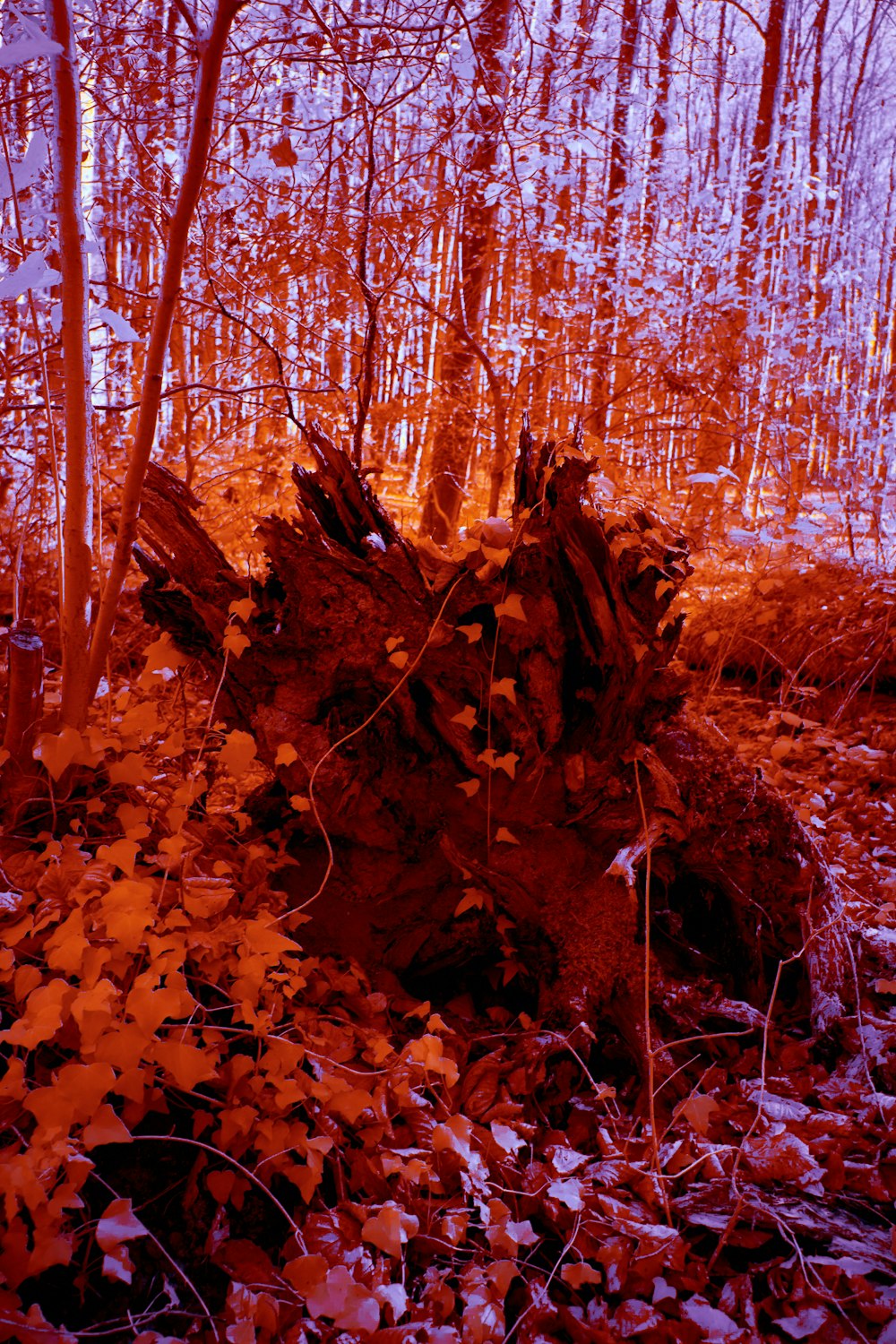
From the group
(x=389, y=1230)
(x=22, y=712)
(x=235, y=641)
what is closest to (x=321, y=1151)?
(x=389, y=1230)

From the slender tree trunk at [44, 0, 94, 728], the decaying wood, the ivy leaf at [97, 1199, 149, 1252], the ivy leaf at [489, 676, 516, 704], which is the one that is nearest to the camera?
the ivy leaf at [97, 1199, 149, 1252]

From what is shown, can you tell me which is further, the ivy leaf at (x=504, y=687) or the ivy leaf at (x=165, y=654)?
the ivy leaf at (x=165, y=654)

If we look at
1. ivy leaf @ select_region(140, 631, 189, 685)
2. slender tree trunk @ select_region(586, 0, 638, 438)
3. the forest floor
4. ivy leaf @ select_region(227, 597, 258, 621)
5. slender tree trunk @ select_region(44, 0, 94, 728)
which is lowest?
A: the forest floor

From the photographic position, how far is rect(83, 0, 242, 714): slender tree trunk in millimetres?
1579

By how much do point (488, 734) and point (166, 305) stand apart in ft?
4.44

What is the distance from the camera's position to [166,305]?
5.73 ft

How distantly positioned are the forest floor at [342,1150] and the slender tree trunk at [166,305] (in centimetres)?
29

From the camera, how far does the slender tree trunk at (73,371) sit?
5.90ft

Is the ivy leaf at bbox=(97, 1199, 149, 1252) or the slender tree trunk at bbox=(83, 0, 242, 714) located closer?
the ivy leaf at bbox=(97, 1199, 149, 1252)

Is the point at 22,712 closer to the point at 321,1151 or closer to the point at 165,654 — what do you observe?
the point at 165,654

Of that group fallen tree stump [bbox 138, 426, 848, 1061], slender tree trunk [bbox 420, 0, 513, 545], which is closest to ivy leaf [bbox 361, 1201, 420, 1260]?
fallen tree stump [bbox 138, 426, 848, 1061]

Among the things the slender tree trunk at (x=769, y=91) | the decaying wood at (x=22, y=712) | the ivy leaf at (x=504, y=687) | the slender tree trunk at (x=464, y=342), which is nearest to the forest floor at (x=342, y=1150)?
the decaying wood at (x=22, y=712)

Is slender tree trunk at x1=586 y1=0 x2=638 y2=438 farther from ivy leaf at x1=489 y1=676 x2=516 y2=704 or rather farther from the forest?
ivy leaf at x1=489 y1=676 x2=516 y2=704

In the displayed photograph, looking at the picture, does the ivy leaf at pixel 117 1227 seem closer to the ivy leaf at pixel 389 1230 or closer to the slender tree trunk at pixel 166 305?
the ivy leaf at pixel 389 1230
